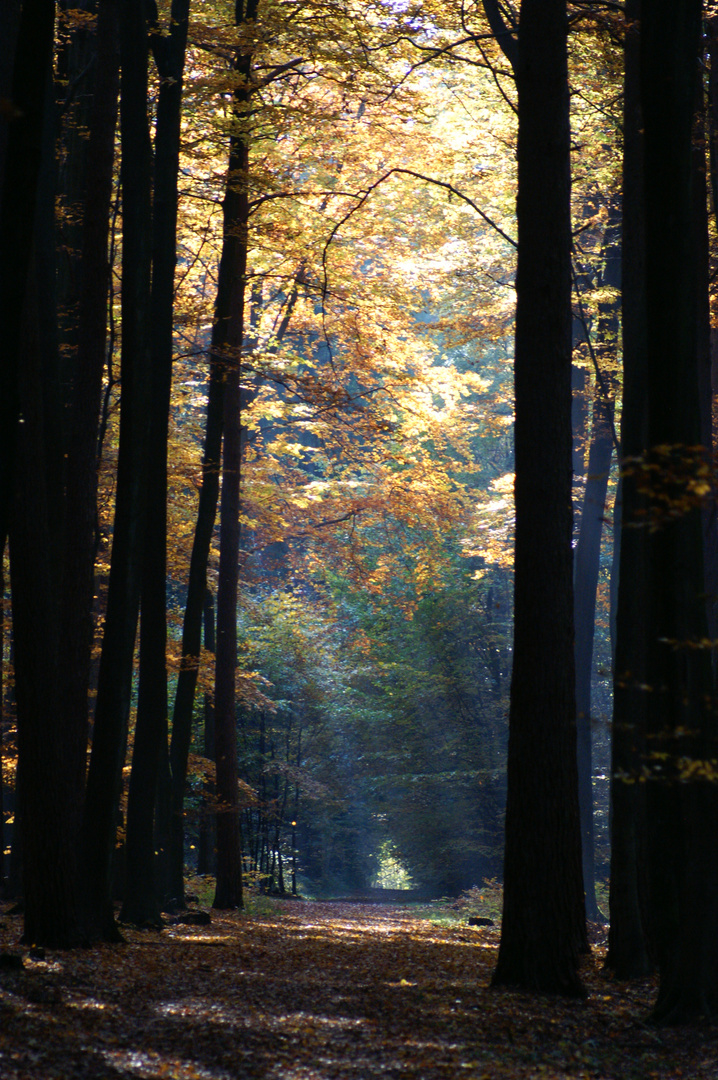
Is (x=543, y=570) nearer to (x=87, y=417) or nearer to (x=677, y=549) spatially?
(x=677, y=549)

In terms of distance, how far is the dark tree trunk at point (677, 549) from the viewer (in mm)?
4855

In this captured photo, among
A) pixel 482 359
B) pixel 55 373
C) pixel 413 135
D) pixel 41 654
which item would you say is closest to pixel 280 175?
pixel 413 135

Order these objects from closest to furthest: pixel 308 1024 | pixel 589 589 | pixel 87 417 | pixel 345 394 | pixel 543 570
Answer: pixel 308 1024
pixel 543 570
pixel 87 417
pixel 345 394
pixel 589 589

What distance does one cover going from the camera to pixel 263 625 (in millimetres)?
22609

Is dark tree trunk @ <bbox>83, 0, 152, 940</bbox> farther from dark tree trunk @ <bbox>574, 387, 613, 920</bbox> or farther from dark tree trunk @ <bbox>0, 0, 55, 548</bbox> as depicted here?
dark tree trunk @ <bbox>574, 387, 613, 920</bbox>

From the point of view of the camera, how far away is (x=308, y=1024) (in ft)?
17.4

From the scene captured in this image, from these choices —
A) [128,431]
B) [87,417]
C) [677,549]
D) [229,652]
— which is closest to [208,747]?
[229,652]

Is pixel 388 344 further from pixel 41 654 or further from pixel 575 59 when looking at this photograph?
pixel 41 654

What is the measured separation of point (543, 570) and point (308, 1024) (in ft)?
10.0

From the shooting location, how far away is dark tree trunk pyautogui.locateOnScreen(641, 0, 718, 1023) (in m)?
4.86

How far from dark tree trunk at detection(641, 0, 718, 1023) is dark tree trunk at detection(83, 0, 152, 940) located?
4681mm

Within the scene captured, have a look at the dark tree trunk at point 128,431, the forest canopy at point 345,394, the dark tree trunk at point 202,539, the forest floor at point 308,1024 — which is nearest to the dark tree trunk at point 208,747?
the forest canopy at point 345,394

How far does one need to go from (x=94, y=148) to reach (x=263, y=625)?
14779mm

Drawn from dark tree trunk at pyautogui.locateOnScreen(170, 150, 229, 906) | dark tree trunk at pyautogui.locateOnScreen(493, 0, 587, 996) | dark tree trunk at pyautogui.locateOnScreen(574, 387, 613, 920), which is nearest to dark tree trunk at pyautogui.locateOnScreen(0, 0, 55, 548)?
dark tree trunk at pyautogui.locateOnScreen(493, 0, 587, 996)
